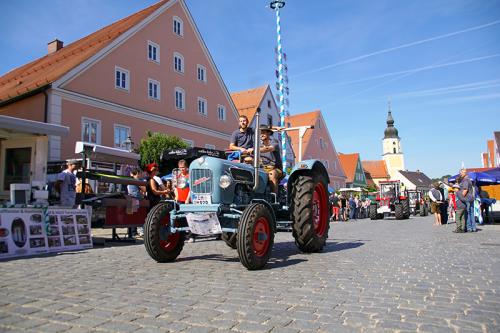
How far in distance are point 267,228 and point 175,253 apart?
1527 mm

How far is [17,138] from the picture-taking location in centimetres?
1075

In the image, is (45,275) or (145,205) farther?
(145,205)

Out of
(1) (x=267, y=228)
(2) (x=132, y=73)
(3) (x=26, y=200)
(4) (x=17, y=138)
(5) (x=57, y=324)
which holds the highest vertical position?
(2) (x=132, y=73)

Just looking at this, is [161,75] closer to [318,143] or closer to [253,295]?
[253,295]

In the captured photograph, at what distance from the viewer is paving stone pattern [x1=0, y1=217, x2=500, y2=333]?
9.19ft

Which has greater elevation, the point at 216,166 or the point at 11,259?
the point at 216,166

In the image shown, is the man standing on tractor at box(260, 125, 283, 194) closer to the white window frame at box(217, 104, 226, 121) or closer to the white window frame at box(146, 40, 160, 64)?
the white window frame at box(146, 40, 160, 64)

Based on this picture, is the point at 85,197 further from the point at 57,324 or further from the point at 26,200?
the point at 57,324

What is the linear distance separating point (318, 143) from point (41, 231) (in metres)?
44.2

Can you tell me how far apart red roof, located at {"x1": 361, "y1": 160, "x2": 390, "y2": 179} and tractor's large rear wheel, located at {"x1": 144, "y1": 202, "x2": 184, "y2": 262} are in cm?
9334

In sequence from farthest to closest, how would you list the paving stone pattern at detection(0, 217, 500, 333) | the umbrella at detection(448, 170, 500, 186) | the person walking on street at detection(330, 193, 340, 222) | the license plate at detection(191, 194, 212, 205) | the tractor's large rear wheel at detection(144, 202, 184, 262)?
1. the person walking on street at detection(330, 193, 340, 222)
2. the umbrella at detection(448, 170, 500, 186)
3. the tractor's large rear wheel at detection(144, 202, 184, 262)
4. the license plate at detection(191, 194, 212, 205)
5. the paving stone pattern at detection(0, 217, 500, 333)

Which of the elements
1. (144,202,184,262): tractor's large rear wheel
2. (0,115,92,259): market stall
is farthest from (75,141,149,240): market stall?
(144,202,184,262): tractor's large rear wheel

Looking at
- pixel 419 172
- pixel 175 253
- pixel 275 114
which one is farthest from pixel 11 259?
pixel 419 172

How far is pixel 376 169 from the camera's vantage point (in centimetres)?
9775
